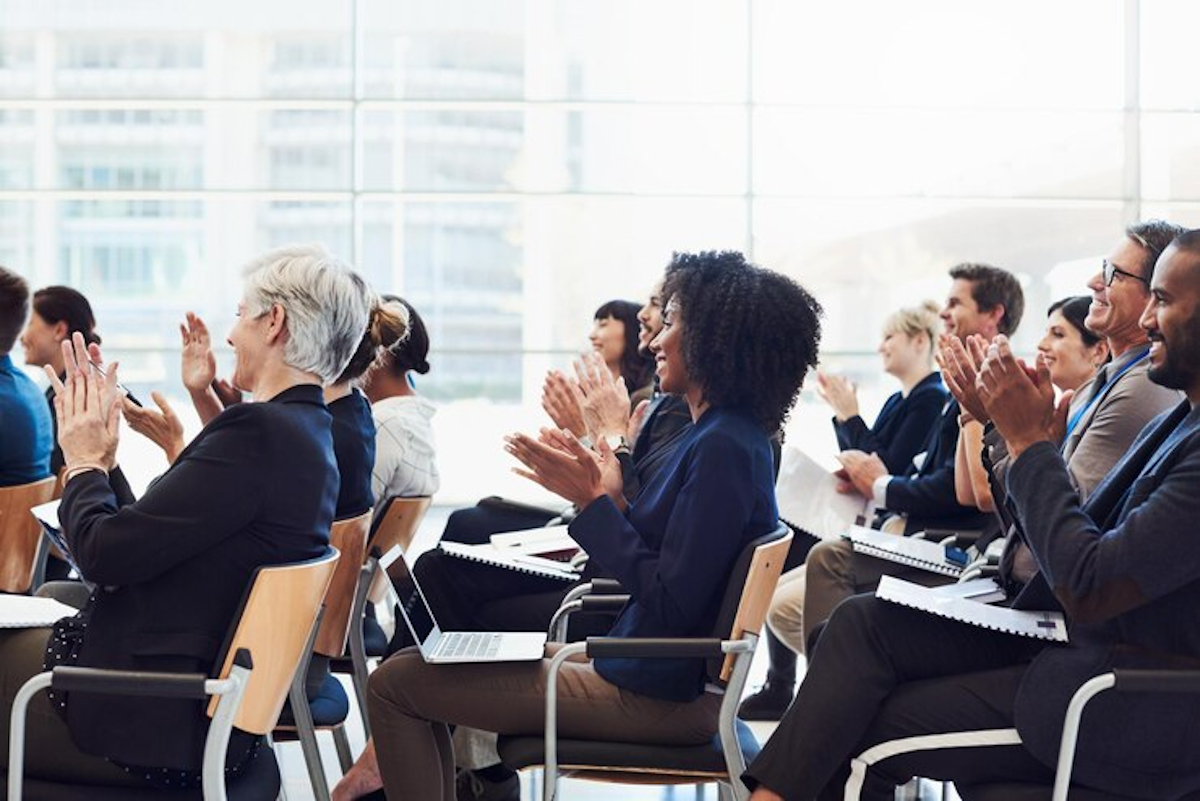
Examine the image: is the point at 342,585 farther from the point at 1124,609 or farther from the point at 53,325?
the point at 53,325

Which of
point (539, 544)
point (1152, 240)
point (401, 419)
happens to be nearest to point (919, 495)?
point (539, 544)

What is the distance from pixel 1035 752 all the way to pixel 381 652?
6.57ft

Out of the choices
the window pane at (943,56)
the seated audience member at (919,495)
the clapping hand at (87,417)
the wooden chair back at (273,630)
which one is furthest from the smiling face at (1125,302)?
the window pane at (943,56)

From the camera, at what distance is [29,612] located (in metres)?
2.53

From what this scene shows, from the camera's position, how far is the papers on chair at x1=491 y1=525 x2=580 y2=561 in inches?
149

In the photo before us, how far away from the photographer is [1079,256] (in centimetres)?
1007

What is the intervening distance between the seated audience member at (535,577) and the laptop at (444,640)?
2.46ft

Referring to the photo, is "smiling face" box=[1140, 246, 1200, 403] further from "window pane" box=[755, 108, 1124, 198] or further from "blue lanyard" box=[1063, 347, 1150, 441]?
"window pane" box=[755, 108, 1124, 198]

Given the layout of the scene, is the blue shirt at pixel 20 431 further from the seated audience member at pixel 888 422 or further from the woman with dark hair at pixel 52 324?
the seated audience member at pixel 888 422

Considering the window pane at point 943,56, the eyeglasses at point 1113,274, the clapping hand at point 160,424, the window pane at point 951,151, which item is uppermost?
the window pane at point 943,56

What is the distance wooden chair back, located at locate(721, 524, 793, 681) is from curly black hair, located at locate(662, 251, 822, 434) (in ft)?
0.98

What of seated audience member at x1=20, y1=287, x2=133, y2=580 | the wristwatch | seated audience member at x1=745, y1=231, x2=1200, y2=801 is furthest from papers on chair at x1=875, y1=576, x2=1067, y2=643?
seated audience member at x1=20, y1=287, x2=133, y2=580

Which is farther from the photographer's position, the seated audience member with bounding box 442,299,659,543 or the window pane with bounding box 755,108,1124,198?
the window pane with bounding box 755,108,1124,198

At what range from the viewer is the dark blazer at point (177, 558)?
7.41 ft
